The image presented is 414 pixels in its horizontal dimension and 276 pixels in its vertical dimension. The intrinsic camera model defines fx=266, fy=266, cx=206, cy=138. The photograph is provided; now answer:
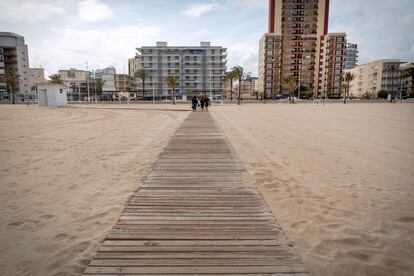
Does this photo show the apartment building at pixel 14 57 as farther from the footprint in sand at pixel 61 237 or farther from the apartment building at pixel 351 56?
the apartment building at pixel 351 56

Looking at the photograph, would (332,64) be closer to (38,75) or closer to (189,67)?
(189,67)

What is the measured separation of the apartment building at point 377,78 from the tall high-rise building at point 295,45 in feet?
70.1

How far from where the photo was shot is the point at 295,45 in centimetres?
9681

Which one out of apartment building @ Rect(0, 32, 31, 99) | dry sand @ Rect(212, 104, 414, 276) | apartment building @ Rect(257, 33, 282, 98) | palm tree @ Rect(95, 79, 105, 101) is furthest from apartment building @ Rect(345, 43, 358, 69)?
dry sand @ Rect(212, 104, 414, 276)

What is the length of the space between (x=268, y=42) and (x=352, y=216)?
100080 millimetres

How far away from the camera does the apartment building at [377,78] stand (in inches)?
3812

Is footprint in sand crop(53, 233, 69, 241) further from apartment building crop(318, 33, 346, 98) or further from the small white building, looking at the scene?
apartment building crop(318, 33, 346, 98)

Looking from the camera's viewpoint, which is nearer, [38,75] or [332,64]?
[332,64]

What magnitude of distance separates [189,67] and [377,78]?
2830 inches

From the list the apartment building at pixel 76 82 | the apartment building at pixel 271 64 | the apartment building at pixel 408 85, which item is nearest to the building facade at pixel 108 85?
the apartment building at pixel 76 82

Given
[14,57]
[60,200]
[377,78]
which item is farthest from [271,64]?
[60,200]

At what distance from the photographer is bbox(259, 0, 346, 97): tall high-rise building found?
9550 cm

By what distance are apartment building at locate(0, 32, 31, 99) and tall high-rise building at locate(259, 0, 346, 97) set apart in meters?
79.4

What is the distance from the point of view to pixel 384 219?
3725 mm
